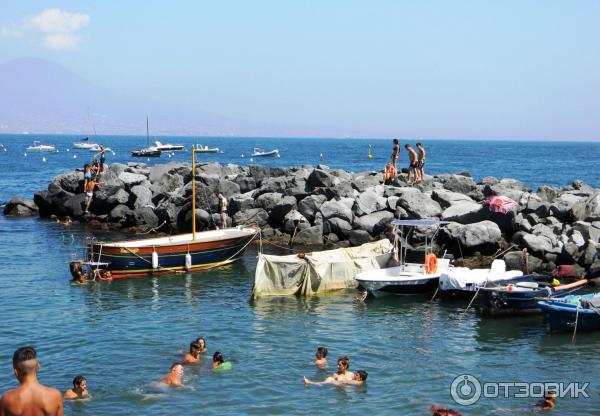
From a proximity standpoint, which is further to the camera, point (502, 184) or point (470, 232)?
point (502, 184)

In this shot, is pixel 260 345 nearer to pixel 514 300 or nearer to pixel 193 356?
pixel 193 356

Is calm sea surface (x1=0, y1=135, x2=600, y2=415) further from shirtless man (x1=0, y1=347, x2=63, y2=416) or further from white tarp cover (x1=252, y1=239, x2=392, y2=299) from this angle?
shirtless man (x1=0, y1=347, x2=63, y2=416)

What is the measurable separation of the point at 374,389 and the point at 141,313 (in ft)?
34.5

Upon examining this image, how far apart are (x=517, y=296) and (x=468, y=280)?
2.45m

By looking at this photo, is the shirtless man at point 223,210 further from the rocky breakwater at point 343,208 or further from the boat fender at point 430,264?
the boat fender at point 430,264

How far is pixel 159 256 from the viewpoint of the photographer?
31.5 metres

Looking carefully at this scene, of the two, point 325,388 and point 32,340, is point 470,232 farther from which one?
point 32,340

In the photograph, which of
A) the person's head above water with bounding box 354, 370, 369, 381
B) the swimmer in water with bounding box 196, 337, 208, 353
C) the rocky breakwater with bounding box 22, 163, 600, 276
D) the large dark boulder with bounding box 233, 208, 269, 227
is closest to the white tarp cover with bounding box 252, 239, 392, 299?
the rocky breakwater with bounding box 22, 163, 600, 276

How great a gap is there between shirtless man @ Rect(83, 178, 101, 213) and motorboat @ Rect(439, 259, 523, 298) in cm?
2815

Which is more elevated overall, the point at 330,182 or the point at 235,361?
the point at 330,182

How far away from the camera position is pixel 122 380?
739 inches

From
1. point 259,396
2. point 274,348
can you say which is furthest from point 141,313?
point 259,396

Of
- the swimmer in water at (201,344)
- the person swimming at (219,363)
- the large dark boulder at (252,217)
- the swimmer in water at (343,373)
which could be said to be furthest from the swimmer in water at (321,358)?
the large dark boulder at (252,217)

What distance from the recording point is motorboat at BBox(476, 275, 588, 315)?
25062 millimetres
